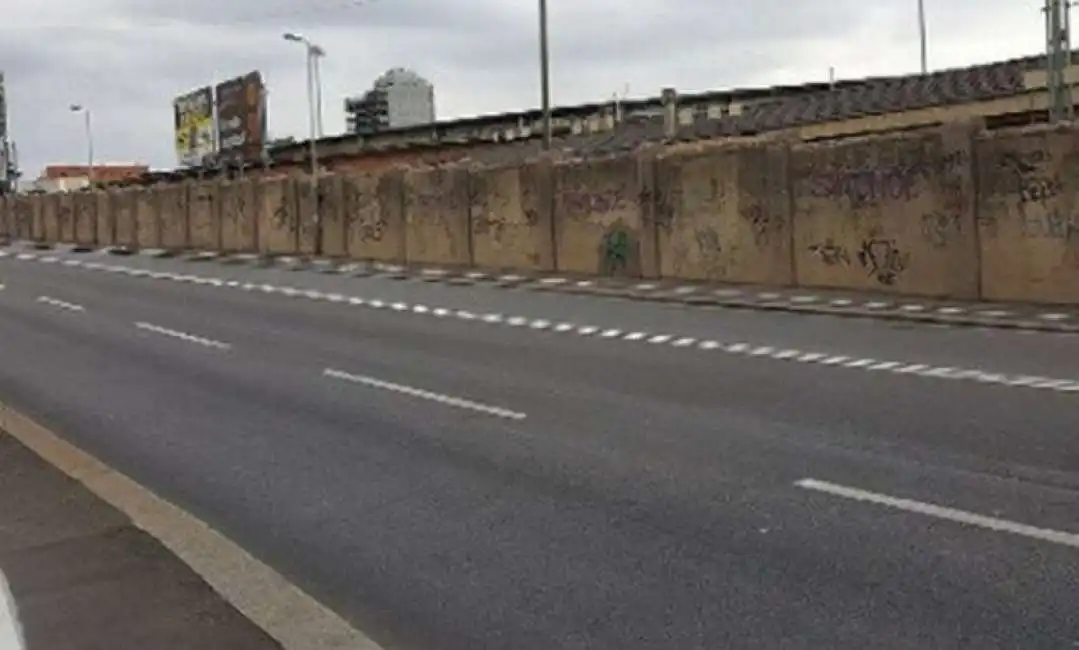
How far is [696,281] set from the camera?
26859 mm

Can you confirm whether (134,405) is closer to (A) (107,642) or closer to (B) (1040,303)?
(A) (107,642)

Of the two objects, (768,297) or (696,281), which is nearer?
(768,297)

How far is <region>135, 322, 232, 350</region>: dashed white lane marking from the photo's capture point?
18464mm

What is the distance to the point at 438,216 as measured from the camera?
120 feet

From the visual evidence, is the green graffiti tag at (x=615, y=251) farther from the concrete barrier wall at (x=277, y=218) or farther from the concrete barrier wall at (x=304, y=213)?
the concrete barrier wall at (x=277, y=218)

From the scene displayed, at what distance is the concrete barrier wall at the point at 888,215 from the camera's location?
68.1 feet

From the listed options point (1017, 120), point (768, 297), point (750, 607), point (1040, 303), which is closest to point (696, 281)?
point (768, 297)

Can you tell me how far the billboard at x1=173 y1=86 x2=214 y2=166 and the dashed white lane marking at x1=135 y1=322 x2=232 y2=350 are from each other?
67057 mm

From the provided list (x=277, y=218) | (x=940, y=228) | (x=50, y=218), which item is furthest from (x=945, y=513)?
(x=50, y=218)

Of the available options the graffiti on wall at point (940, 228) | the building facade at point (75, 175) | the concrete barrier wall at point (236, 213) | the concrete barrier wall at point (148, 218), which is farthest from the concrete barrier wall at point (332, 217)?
the building facade at point (75, 175)

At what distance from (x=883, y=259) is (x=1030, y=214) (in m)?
3.20

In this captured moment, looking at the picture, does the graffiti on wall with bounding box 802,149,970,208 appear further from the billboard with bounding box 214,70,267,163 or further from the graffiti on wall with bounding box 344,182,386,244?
the billboard with bounding box 214,70,267,163

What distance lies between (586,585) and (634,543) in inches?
29.3

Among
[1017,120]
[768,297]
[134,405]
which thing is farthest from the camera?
[1017,120]
